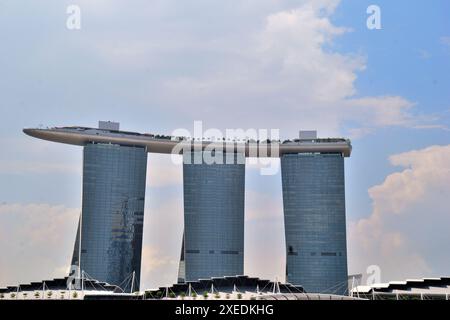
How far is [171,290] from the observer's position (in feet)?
481
